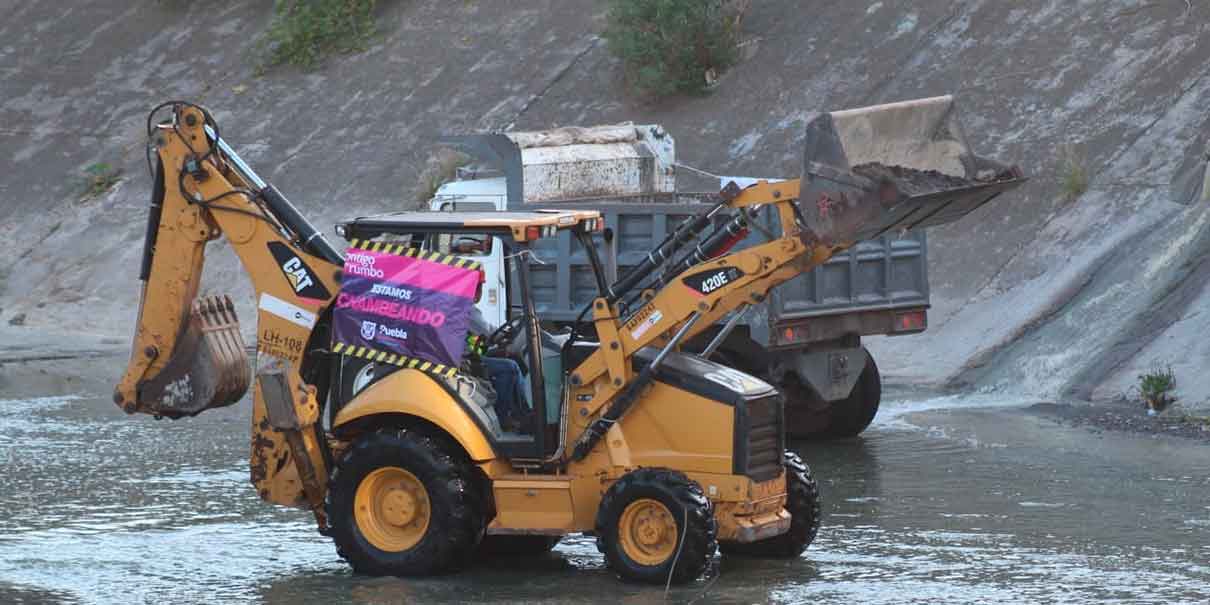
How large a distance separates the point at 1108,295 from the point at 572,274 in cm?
685

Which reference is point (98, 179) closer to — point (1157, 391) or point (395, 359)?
point (1157, 391)

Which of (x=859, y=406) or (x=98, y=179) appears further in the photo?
(x=98, y=179)

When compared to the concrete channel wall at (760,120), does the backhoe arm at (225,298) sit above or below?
below

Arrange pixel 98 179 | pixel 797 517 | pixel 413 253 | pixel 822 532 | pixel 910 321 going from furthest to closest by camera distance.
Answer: pixel 98 179 → pixel 910 321 → pixel 822 532 → pixel 797 517 → pixel 413 253

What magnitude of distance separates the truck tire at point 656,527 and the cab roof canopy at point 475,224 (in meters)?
1.51

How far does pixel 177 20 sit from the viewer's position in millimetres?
37031

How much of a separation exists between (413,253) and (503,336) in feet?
2.75

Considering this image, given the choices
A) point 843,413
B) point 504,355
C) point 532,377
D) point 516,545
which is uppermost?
point 504,355

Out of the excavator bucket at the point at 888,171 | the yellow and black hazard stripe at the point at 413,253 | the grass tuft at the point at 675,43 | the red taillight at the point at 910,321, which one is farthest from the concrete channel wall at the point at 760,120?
the yellow and black hazard stripe at the point at 413,253

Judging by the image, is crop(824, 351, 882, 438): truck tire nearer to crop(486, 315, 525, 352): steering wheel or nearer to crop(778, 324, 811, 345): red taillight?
crop(778, 324, 811, 345): red taillight

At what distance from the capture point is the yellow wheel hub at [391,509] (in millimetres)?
10234

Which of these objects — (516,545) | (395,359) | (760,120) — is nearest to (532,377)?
(395,359)

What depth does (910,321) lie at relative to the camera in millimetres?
15734

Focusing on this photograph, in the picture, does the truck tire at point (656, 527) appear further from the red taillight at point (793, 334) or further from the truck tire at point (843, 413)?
the truck tire at point (843, 413)
